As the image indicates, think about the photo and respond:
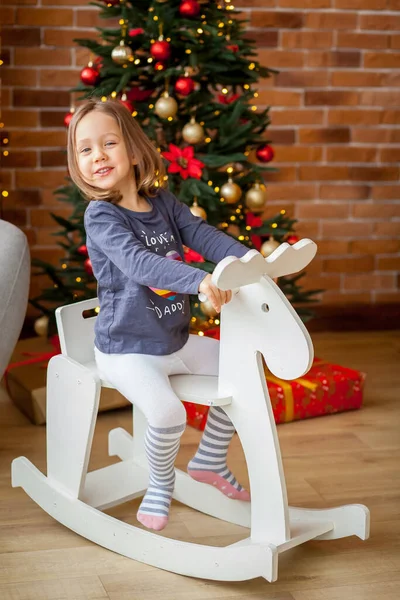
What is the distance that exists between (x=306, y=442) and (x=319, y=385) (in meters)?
0.24

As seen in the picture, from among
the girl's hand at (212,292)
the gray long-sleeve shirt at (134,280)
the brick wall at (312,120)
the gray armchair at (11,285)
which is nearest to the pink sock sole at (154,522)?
the gray long-sleeve shirt at (134,280)

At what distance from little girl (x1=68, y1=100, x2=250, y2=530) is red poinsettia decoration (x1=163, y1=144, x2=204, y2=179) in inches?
23.8

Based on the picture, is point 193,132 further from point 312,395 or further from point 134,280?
point 134,280

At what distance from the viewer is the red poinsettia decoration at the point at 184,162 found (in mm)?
2506

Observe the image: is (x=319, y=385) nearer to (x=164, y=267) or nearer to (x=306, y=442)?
(x=306, y=442)

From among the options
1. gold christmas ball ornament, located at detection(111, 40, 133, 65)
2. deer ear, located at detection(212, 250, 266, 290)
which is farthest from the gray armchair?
deer ear, located at detection(212, 250, 266, 290)

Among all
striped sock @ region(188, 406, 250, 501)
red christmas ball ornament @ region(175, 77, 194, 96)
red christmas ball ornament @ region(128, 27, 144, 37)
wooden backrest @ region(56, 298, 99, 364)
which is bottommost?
striped sock @ region(188, 406, 250, 501)

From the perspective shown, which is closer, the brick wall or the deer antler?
the deer antler

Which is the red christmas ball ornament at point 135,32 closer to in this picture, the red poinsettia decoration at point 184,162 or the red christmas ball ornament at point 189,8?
the red christmas ball ornament at point 189,8

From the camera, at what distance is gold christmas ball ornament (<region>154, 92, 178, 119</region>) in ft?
8.16

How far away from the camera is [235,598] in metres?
1.61

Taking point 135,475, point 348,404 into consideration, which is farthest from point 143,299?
point 348,404

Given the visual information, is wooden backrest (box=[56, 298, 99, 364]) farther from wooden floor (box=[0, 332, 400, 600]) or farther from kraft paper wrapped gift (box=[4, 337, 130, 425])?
kraft paper wrapped gift (box=[4, 337, 130, 425])

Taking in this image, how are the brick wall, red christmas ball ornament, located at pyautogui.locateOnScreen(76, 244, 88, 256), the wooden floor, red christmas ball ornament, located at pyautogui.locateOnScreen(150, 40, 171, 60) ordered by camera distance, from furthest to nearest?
the brick wall, red christmas ball ornament, located at pyautogui.locateOnScreen(76, 244, 88, 256), red christmas ball ornament, located at pyautogui.locateOnScreen(150, 40, 171, 60), the wooden floor
